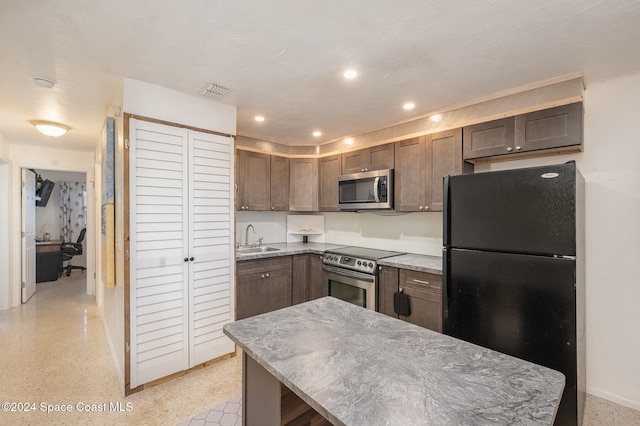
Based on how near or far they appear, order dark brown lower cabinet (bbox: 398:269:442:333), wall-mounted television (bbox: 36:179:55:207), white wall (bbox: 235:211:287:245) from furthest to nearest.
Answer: wall-mounted television (bbox: 36:179:55:207)
white wall (bbox: 235:211:287:245)
dark brown lower cabinet (bbox: 398:269:442:333)

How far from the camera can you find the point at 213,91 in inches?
94.6

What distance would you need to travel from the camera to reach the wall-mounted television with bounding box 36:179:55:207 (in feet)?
Result: 21.2

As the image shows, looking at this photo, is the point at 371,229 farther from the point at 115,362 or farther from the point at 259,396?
the point at 115,362

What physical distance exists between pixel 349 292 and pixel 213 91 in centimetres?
241

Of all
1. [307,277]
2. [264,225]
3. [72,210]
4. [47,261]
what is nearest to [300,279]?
[307,277]

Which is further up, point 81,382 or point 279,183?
point 279,183

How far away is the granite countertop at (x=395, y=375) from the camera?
771 millimetres

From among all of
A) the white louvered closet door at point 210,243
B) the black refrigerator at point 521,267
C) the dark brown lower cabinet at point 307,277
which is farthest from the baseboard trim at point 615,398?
the white louvered closet door at point 210,243

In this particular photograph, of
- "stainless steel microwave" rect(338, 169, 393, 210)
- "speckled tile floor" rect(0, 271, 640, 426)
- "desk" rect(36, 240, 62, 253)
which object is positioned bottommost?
"speckled tile floor" rect(0, 271, 640, 426)

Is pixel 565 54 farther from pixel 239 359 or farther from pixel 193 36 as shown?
pixel 239 359

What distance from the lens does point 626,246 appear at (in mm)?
2148

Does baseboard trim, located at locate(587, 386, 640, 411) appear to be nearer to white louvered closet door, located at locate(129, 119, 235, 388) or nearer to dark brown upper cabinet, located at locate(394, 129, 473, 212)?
dark brown upper cabinet, located at locate(394, 129, 473, 212)

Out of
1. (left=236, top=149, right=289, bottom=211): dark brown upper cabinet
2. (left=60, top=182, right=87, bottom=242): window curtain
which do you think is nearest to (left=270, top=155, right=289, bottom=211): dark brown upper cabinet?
(left=236, top=149, right=289, bottom=211): dark brown upper cabinet

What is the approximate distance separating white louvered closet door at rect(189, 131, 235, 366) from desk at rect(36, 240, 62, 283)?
5512 millimetres
